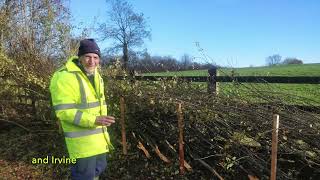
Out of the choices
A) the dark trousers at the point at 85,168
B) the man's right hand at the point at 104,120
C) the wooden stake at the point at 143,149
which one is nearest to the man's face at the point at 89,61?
the man's right hand at the point at 104,120

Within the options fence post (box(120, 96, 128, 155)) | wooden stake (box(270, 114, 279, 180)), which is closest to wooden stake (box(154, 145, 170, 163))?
fence post (box(120, 96, 128, 155))

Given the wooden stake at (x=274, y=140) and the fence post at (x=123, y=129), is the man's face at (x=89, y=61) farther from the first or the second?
the fence post at (x=123, y=129)

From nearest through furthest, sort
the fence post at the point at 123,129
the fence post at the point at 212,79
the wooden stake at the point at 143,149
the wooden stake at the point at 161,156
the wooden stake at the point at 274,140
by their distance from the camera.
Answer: the wooden stake at the point at 274,140, the wooden stake at the point at 161,156, the fence post at the point at 212,79, the wooden stake at the point at 143,149, the fence post at the point at 123,129

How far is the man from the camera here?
14.4ft

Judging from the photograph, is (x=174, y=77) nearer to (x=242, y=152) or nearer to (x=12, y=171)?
(x=242, y=152)

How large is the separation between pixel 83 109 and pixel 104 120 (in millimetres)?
307

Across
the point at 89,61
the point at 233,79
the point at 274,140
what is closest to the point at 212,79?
the point at 233,79

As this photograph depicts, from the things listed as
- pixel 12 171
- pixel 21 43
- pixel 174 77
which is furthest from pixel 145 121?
pixel 21 43

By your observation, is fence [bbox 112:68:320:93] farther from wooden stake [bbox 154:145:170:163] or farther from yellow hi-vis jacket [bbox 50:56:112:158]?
yellow hi-vis jacket [bbox 50:56:112:158]

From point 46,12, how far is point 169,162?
6.92m

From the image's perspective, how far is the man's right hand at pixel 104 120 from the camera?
14.3ft

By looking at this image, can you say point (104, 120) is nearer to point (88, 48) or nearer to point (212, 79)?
point (88, 48)

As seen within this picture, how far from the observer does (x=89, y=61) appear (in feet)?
15.1

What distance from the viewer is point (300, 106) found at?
532cm
